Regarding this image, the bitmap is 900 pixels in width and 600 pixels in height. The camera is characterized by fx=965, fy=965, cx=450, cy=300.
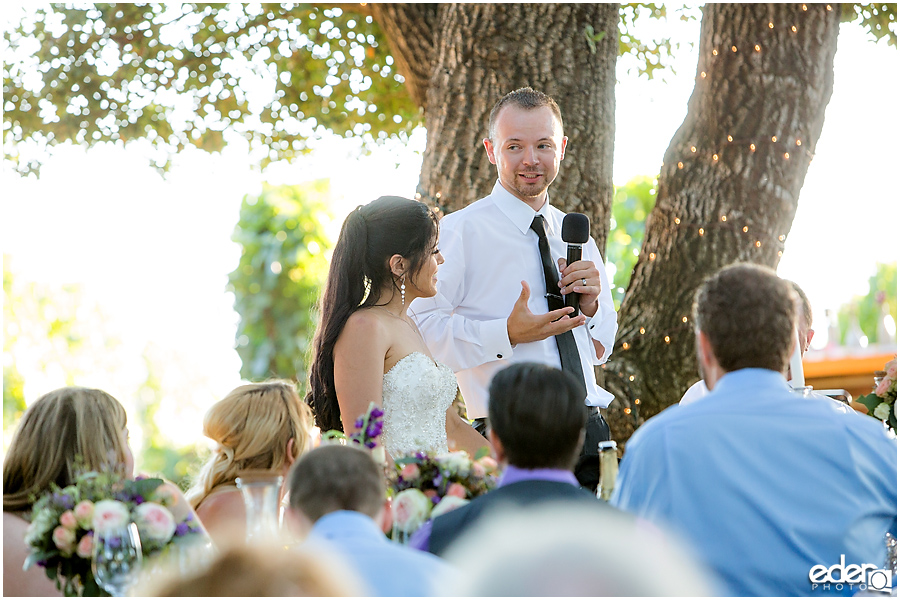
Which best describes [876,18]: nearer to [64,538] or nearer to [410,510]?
[410,510]

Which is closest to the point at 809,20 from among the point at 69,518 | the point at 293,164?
the point at 293,164

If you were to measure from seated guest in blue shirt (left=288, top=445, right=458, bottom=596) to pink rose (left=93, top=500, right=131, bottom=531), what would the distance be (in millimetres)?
502

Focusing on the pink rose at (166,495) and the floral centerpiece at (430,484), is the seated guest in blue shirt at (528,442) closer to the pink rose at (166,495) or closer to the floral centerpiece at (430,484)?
the floral centerpiece at (430,484)

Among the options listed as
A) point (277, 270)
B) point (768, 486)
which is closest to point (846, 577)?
point (768, 486)

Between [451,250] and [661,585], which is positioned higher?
[451,250]

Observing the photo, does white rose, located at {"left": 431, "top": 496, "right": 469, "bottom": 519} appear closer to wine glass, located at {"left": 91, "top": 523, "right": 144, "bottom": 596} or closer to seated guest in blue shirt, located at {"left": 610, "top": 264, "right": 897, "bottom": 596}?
seated guest in blue shirt, located at {"left": 610, "top": 264, "right": 897, "bottom": 596}

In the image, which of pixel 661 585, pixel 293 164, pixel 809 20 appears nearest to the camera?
pixel 661 585

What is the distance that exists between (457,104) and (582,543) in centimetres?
439

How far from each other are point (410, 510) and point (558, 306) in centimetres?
172

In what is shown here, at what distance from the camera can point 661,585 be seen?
53.0 inches

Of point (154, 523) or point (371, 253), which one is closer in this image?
point (154, 523)

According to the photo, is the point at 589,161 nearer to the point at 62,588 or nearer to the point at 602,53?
the point at 602,53

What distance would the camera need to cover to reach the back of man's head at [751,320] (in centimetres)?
231

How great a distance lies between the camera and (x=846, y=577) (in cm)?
221
